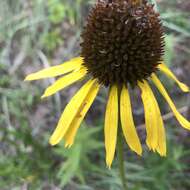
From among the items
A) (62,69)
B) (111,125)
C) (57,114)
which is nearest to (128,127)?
(111,125)

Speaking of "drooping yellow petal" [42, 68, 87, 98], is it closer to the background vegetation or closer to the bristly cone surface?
the bristly cone surface

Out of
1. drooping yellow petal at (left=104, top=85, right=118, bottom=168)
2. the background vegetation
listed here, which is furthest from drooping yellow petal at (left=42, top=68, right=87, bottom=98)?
the background vegetation

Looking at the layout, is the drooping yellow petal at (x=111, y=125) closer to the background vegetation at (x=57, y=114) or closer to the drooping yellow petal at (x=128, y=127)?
→ the drooping yellow petal at (x=128, y=127)

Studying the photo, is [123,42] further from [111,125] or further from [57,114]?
[57,114]

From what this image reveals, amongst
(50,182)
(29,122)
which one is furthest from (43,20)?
(50,182)

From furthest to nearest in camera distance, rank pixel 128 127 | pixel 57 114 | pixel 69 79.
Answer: pixel 57 114
pixel 69 79
pixel 128 127

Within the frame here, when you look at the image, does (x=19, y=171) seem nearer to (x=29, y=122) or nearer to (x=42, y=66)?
(x=29, y=122)
